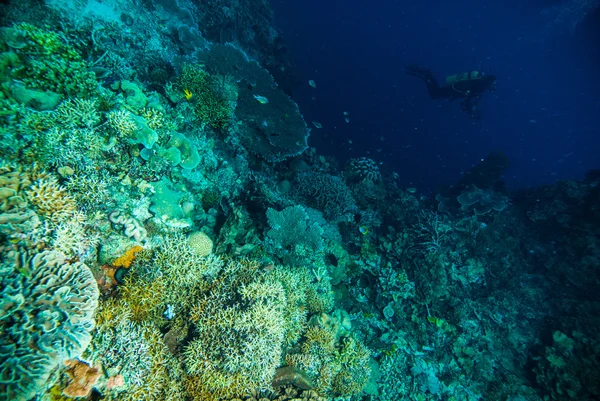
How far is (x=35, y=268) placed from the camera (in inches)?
101

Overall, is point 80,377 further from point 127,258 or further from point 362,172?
point 362,172

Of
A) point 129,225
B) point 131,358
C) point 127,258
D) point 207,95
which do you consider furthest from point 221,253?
point 207,95

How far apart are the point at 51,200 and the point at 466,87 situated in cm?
2066

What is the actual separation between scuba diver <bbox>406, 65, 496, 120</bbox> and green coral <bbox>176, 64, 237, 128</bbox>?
15751mm

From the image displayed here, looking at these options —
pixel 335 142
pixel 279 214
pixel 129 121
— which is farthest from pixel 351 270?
pixel 335 142

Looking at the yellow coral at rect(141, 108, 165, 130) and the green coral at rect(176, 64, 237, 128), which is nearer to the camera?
the yellow coral at rect(141, 108, 165, 130)

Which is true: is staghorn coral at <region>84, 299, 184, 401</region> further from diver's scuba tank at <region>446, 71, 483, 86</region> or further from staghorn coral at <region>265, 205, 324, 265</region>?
diver's scuba tank at <region>446, 71, 483, 86</region>

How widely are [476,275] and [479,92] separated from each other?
42.2 feet

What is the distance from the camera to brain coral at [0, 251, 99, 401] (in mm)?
2049

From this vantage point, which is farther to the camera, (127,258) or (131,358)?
(127,258)

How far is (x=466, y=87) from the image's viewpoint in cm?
1620

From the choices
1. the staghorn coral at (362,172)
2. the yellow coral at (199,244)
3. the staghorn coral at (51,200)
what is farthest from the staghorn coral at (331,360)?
the staghorn coral at (362,172)

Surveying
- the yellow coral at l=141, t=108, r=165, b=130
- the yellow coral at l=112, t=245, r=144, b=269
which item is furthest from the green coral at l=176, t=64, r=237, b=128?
the yellow coral at l=112, t=245, r=144, b=269

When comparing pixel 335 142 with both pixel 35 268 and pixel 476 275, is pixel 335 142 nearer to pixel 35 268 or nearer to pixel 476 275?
pixel 476 275
